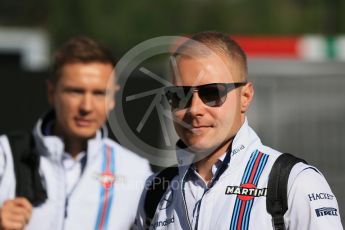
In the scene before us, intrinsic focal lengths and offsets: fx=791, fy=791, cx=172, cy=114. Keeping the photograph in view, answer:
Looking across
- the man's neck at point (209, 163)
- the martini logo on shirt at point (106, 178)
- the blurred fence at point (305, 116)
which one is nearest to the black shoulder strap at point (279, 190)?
the man's neck at point (209, 163)

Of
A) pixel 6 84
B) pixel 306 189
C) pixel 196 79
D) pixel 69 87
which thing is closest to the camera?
pixel 306 189

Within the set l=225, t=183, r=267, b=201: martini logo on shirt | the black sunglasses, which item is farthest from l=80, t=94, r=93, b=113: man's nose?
l=225, t=183, r=267, b=201: martini logo on shirt

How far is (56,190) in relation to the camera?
4.21 metres

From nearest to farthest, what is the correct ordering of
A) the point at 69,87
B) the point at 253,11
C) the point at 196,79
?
the point at 196,79, the point at 69,87, the point at 253,11

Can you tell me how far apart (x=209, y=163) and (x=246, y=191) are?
0.78ft

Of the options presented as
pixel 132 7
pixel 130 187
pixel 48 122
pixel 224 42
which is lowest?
pixel 130 187

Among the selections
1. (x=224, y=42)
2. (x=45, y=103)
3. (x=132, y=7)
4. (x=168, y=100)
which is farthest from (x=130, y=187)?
(x=132, y=7)

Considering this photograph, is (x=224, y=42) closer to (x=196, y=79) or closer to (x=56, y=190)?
(x=196, y=79)

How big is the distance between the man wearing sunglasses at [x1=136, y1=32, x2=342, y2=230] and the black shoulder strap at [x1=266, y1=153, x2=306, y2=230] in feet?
0.12

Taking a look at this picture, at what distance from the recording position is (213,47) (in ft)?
10.5

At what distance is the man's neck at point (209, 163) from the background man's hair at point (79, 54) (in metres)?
1.40

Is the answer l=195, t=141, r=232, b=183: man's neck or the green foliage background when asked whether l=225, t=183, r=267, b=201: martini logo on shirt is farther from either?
the green foliage background

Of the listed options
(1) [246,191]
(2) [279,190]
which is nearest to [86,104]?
(1) [246,191]

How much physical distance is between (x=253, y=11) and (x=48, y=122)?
2627 cm
